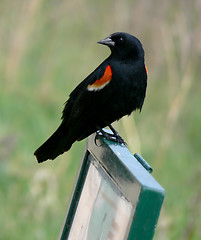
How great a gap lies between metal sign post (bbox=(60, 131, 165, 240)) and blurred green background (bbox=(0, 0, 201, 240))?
5.48ft

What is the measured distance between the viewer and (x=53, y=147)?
2605 mm

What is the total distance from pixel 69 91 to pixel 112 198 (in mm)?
3575

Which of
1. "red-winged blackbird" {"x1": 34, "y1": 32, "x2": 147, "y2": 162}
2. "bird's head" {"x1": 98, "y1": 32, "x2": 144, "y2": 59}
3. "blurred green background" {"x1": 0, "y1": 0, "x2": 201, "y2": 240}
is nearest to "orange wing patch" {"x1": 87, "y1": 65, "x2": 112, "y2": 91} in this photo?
"red-winged blackbird" {"x1": 34, "y1": 32, "x2": 147, "y2": 162}

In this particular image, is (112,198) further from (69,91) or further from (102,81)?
(69,91)

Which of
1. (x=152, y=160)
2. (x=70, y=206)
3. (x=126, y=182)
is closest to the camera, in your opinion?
(x=126, y=182)

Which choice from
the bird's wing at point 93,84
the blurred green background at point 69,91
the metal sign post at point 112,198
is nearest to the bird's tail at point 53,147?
the bird's wing at point 93,84

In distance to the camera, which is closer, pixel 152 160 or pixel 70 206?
pixel 70 206

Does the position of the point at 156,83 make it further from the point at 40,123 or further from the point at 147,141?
the point at 40,123

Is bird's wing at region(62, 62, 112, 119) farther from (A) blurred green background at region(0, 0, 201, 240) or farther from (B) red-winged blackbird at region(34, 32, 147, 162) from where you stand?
(A) blurred green background at region(0, 0, 201, 240)

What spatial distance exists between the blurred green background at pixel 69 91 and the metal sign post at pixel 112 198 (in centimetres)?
167

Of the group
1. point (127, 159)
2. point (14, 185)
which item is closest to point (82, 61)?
point (14, 185)

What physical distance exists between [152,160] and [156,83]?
2.98 ft

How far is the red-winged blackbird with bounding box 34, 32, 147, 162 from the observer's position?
268 centimetres

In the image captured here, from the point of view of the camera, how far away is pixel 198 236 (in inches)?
136
